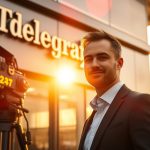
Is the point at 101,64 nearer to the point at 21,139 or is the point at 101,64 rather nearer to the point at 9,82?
the point at 9,82

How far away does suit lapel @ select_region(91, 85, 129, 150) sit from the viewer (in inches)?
75.6

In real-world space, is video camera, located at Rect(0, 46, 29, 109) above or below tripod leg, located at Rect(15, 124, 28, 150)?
above

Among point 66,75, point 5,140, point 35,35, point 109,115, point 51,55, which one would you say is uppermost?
point 35,35

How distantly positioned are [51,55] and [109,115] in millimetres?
4213

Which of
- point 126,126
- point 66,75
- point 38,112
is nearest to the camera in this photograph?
point 126,126

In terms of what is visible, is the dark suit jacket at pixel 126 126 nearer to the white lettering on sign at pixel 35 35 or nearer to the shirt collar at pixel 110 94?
the shirt collar at pixel 110 94

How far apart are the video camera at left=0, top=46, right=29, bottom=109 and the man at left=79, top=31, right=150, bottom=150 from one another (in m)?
0.55

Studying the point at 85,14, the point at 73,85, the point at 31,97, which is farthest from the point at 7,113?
the point at 85,14

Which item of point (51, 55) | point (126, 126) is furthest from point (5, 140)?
point (51, 55)

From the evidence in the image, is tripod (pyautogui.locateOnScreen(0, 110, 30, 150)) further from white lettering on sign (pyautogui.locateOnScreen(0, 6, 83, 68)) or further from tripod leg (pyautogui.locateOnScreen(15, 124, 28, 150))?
white lettering on sign (pyautogui.locateOnScreen(0, 6, 83, 68))

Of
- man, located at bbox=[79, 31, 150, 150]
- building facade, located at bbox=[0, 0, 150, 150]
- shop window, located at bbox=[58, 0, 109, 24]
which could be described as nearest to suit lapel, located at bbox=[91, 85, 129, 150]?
man, located at bbox=[79, 31, 150, 150]

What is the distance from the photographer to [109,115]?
198 centimetres

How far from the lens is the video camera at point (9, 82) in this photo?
236 centimetres

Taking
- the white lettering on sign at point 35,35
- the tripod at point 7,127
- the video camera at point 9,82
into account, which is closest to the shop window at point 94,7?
the white lettering on sign at point 35,35
